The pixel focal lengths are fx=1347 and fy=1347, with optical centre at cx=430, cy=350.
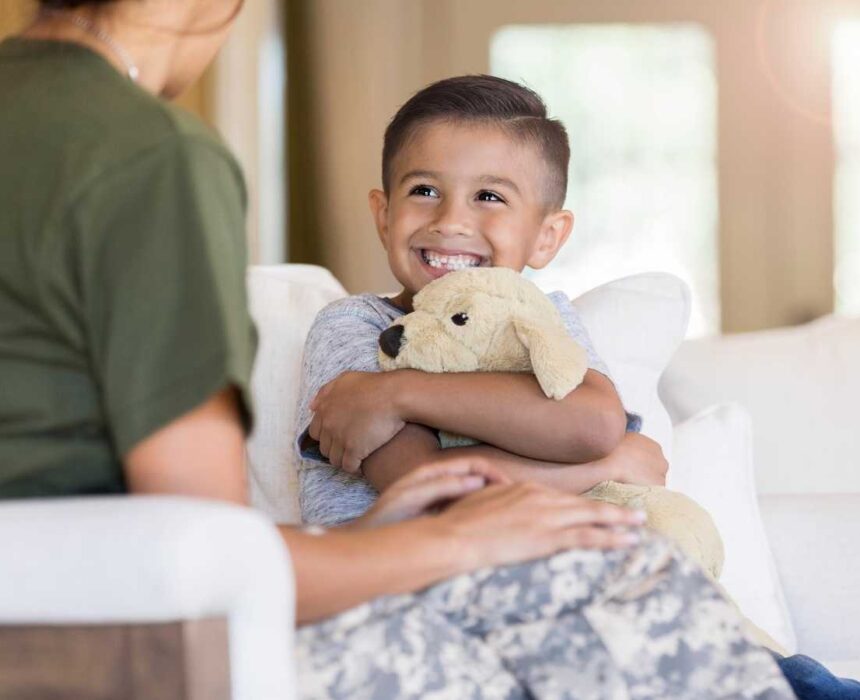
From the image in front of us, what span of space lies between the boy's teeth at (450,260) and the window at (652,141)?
3.99 m

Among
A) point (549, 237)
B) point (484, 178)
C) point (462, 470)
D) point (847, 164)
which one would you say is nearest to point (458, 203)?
point (484, 178)

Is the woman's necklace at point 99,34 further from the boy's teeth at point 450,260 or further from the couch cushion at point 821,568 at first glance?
the couch cushion at point 821,568

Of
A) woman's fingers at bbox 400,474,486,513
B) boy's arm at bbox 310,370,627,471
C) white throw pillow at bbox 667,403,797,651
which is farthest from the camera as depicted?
white throw pillow at bbox 667,403,797,651

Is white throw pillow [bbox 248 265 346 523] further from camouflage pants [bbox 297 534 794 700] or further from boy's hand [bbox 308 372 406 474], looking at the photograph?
camouflage pants [bbox 297 534 794 700]

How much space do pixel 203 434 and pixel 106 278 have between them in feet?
0.37

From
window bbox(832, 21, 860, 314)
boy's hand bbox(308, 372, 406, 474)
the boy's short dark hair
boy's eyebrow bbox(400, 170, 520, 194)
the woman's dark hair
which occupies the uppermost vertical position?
the woman's dark hair

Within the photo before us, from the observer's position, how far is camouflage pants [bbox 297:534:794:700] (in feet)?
2.86

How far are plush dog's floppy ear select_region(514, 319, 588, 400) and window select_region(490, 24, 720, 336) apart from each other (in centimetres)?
424

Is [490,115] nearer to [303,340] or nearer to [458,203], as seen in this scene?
[458,203]

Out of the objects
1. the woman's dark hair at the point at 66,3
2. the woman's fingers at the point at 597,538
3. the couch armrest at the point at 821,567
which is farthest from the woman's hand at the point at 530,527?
the couch armrest at the point at 821,567

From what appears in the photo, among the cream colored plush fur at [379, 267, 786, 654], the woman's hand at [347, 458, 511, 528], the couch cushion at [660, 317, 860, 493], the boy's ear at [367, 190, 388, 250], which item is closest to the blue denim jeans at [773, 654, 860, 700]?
the cream colored plush fur at [379, 267, 786, 654]

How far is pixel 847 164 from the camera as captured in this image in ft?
18.2

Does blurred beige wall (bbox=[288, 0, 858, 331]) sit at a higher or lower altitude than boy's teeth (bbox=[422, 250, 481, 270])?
lower

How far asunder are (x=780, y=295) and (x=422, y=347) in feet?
14.7
